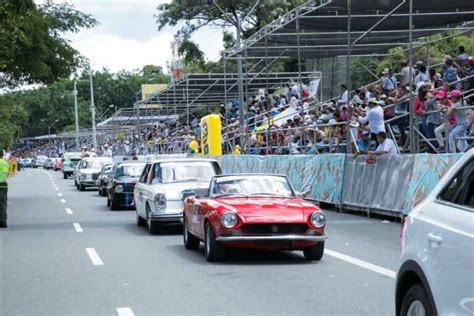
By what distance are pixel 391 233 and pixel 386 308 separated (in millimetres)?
7726

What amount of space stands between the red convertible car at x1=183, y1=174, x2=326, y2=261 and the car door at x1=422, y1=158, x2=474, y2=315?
6.11m

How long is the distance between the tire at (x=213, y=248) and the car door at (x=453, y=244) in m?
6.59

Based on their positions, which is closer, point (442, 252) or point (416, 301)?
point (442, 252)

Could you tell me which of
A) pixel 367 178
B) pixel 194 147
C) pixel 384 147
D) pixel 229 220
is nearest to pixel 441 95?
pixel 384 147

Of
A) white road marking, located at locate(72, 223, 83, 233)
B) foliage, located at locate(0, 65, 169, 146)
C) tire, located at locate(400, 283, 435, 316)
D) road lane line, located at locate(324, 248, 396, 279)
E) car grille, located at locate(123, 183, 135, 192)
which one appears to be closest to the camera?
tire, located at locate(400, 283, 435, 316)

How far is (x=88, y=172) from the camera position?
1555 inches

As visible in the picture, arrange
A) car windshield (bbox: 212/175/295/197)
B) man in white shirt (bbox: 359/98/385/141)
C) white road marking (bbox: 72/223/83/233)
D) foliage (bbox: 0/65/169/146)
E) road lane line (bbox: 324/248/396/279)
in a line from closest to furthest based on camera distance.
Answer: road lane line (bbox: 324/248/396/279)
car windshield (bbox: 212/175/295/197)
white road marking (bbox: 72/223/83/233)
man in white shirt (bbox: 359/98/385/141)
foliage (bbox: 0/65/169/146)

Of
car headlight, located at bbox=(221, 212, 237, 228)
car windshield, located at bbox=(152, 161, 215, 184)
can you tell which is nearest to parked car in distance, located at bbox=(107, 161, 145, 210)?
car windshield, located at bbox=(152, 161, 215, 184)

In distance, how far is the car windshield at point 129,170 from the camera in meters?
25.5

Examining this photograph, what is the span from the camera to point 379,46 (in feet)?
97.8

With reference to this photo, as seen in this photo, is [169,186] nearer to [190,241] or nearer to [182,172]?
[182,172]

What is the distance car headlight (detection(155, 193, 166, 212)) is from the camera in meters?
16.3

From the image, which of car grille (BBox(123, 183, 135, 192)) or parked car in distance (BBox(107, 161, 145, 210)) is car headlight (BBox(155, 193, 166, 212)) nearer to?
parked car in distance (BBox(107, 161, 145, 210))

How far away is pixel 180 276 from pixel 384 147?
32.7ft
